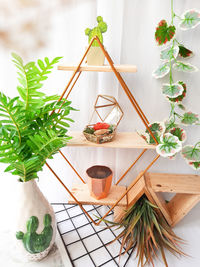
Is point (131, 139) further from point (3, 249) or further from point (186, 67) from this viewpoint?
point (3, 249)

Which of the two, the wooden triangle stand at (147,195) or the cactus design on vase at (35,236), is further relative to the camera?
the wooden triangle stand at (147,195)

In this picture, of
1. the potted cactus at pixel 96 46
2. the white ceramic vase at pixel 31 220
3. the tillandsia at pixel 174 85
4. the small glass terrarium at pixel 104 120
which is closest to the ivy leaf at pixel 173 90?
the tillandsia at pixel 174 85

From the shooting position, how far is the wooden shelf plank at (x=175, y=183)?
1.08 m

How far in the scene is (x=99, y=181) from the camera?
3.45 ft

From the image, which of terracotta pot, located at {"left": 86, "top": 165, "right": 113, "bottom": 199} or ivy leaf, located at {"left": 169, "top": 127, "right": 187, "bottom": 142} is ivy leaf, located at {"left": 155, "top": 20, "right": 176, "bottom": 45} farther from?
terracotta pot, located at {"left": 86, "top": 165, "right": 113, "bottom": 199}

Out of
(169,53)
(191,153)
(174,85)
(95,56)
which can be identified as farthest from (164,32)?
(191,153)

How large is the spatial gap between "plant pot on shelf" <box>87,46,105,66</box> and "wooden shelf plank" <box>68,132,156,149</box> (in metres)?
0.34

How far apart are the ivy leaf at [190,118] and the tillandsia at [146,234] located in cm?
45

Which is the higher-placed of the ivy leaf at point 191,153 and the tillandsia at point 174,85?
the tillandsia at point 174,85

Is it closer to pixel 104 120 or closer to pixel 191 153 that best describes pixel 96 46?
pixel 104 120

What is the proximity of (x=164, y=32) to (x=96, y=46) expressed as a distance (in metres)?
0.33

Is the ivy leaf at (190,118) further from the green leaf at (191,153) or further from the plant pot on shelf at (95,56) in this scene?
the plant pot on shelf at (95,56)

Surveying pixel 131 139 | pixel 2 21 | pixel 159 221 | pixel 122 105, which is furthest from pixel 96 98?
pixel 159 221

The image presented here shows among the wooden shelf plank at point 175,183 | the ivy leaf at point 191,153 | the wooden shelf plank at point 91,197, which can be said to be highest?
the ivy leaf at point 191,153
